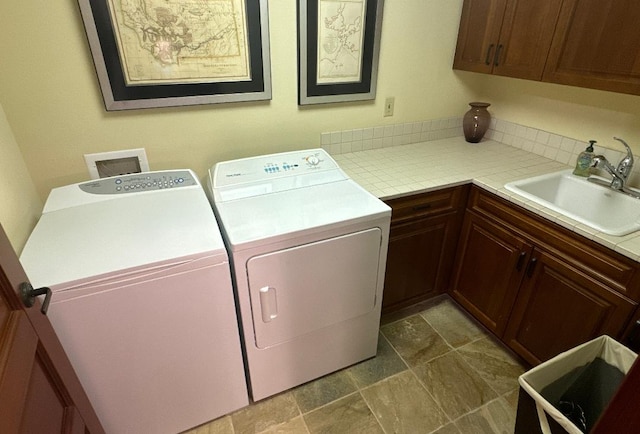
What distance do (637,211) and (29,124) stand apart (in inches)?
105

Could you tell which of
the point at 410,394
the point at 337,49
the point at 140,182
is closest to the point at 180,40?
the point at 140,182

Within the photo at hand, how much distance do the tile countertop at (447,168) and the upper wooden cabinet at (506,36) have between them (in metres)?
0.47

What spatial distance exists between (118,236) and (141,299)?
26cm

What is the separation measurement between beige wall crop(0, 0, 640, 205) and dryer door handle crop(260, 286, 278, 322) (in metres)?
0.83

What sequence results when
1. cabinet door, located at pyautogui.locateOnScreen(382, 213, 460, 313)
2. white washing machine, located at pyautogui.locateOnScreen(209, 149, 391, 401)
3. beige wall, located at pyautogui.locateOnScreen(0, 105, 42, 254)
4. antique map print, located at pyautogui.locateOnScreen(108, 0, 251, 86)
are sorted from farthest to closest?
cabinet door, located at pyautogui.locateOnScreen(382, 213, 460, 313)
antique map print, located at pyautogui.locateOnScreen(108, 0, 251, 86)
white washing machine, located at pyautogui.locateOnScreen(209, 149, 391, 401)
beige wall, located at pyautogui.locateOnScreen(0, 105, 42, 254)

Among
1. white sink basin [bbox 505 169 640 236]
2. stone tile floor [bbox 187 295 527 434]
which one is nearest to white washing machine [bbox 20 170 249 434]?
stone tile floor [bbox 187 295 527 434]

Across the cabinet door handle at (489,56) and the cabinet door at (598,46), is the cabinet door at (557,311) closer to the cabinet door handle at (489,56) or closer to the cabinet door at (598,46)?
the cabinet door at (598,46)

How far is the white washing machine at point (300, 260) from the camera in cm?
139

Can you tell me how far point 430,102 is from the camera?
234cm

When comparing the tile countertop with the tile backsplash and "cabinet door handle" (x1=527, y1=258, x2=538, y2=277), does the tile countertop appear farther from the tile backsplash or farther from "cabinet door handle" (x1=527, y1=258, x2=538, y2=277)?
"cabinet door handle" (x1=527, y1=258, x2=538, y2=277)

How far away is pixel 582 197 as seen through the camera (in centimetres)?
185

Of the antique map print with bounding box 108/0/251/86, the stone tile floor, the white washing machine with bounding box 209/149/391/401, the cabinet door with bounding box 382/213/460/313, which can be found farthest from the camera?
the cabinet door with bounding box 382/213/460/313

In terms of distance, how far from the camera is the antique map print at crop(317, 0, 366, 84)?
1821 millimetres

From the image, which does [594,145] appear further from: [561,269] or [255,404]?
[255,404]
